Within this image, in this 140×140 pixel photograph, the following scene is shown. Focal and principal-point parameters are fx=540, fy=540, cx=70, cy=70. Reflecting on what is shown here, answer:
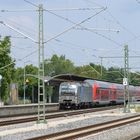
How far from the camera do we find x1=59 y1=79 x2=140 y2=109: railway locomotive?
61562mm

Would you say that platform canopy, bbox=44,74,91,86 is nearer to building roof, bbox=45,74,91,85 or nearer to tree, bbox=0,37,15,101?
building roof, bbox=45,74,91,85

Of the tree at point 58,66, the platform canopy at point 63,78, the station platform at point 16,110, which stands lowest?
the station platform at point 16,110

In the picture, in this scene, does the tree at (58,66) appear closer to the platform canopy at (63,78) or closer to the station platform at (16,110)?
the platform canopy at (63,78)

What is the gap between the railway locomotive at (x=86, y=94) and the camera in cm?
6156

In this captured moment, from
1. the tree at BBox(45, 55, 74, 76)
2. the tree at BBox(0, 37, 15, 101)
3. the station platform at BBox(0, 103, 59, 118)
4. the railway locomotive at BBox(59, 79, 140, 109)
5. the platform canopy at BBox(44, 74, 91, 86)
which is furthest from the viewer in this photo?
the tree at BBox(45, 55, 74, 76)

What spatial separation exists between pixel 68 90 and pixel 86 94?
3.79 metres

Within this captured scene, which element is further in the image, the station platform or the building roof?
the building roof

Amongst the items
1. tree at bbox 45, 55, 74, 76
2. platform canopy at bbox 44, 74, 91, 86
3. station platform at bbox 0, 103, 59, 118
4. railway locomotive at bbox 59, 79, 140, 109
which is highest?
tree at bbox 45, 55, 74, 76

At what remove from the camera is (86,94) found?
64625 mm

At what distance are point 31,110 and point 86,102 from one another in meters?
8.95

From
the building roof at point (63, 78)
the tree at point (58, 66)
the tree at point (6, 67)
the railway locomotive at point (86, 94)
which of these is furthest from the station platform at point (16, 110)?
the tree at point (58, 66)

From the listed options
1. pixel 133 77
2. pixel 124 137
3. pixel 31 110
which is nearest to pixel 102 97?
pixel 31 110

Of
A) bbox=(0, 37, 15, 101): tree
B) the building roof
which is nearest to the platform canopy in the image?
the building roof

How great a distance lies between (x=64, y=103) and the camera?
206 ft
